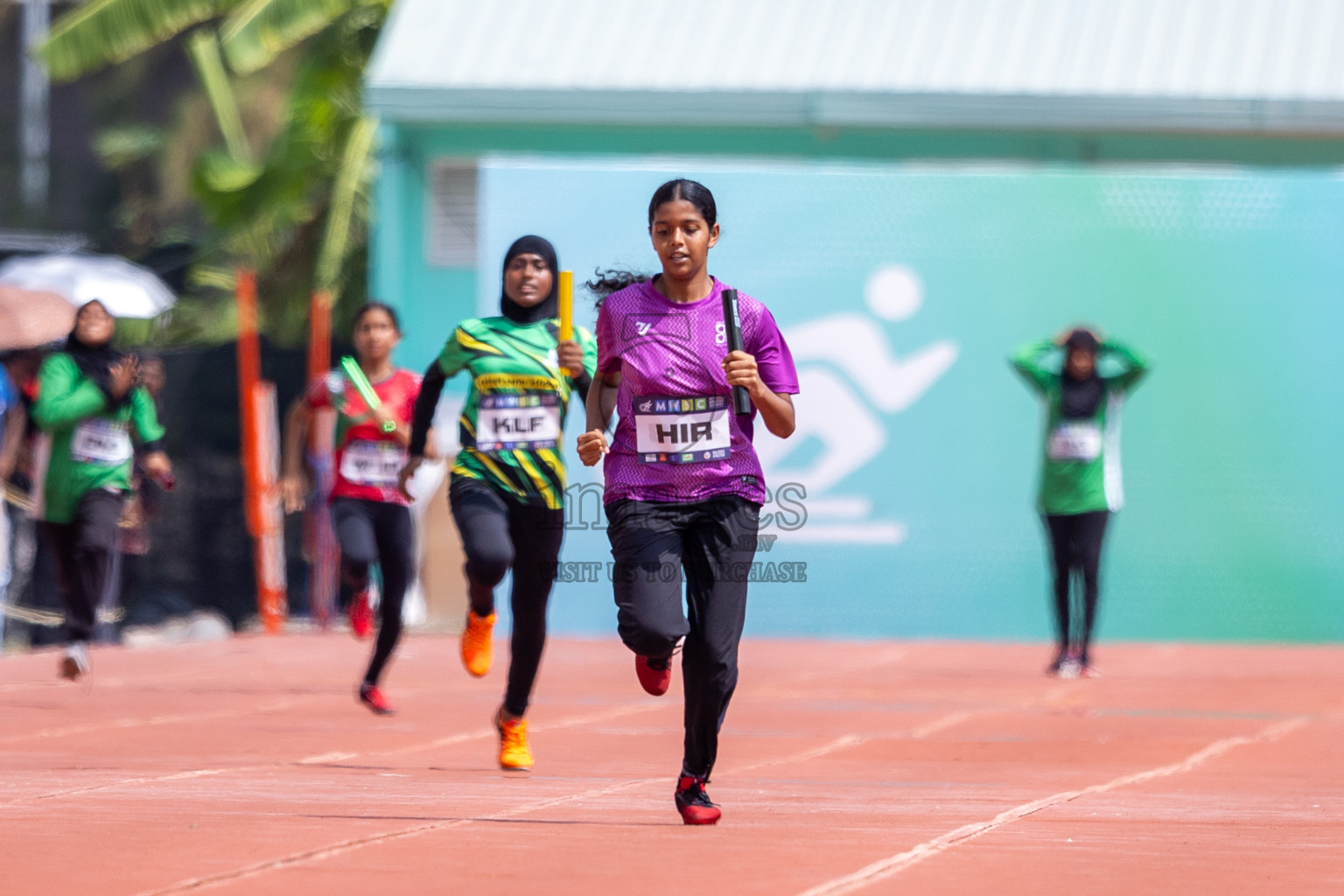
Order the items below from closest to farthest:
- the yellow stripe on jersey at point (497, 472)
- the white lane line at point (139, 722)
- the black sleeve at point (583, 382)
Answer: the black sleeve at point (583, 382), the yellow stripe on jersey at point (497, 472), the white lane line at point (139, 722)

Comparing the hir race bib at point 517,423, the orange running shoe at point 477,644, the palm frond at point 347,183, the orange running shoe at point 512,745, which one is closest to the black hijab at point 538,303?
the hir race bib at point 517,423

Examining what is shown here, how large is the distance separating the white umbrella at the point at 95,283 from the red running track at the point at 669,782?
426 centimetres

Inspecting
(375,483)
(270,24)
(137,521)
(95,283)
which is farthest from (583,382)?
(270,24)

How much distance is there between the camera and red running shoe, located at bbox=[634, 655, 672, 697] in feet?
Result: 22.1

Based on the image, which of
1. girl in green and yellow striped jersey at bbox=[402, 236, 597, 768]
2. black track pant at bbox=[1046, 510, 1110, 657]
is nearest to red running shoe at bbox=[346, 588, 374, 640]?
girl in green and yellow striped jersey at bbox=[402, 236, 597, 768]

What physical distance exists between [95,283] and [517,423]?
10.2 metres

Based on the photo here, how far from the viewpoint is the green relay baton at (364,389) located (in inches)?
408

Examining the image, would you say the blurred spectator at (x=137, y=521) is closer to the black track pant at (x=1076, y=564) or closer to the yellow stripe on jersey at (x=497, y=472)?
the black track pant at (x=1076, y=564)

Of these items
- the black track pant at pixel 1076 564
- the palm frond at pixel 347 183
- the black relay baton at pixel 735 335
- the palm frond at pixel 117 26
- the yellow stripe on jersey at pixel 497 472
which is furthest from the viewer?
the palm frond at pixel 117 26

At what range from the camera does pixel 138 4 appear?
2241 cm

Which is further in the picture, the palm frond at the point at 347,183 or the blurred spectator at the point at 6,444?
the palm frond at the point at 347,183

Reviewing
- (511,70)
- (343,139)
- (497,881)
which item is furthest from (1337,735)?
(343,139)

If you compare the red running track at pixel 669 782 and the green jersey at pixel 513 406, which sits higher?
the green jersey at pixel 513 406

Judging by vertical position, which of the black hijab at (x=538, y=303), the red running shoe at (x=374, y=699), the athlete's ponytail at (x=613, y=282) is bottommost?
the red running shoe at (x=374, y=699)
